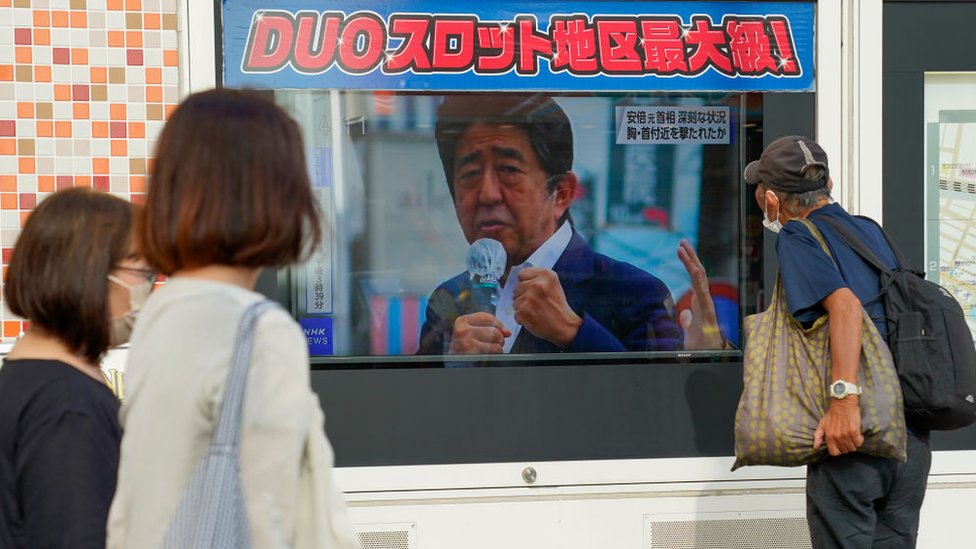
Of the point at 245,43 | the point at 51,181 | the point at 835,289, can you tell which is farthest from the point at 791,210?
the point at 51,181

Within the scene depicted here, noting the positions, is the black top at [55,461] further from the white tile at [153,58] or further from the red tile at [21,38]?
the red tile at [21,38]

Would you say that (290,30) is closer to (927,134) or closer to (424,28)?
(424,28)

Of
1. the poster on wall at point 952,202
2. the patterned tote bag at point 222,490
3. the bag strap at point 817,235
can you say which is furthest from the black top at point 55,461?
the poster on wall at point 952,202

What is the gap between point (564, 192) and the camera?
179 inches

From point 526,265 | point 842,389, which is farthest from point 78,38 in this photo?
point 842,389

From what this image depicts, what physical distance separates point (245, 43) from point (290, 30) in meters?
0.19

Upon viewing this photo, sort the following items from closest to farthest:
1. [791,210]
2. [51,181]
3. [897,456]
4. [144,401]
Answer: [144,401] → [897,456] → [791,210] → [51,181]

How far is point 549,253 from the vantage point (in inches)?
178

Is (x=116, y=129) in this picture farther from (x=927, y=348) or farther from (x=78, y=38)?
(x=927, y=348)

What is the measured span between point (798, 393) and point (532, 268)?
1.49m

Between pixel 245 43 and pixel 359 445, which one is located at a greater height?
pixel 245 43

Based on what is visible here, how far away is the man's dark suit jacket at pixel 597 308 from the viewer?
4477mm

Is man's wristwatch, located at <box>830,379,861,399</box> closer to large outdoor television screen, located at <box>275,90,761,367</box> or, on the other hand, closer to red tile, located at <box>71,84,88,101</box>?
large outdoor television screen, located at <box>275,90,761,367</box>

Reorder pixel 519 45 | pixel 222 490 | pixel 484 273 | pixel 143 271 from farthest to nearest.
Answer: pixel 484 273 < pixel 519 45 < pixel 143 271 < pixel 222 490
